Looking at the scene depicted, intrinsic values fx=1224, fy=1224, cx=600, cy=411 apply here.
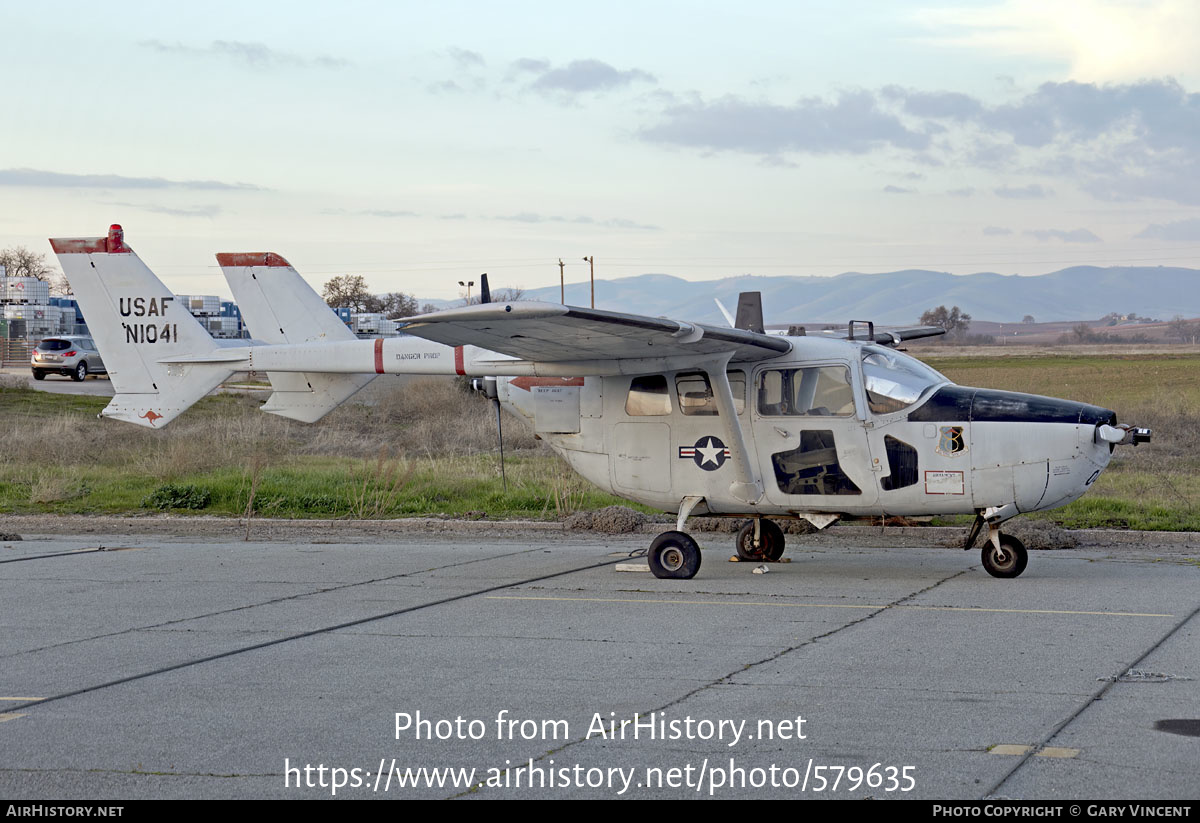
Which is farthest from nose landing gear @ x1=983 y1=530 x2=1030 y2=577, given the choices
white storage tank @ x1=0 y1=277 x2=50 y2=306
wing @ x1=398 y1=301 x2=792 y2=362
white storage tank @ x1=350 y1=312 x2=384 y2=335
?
white storage tank @ x1=0 y1=277 x2=50 y2=306

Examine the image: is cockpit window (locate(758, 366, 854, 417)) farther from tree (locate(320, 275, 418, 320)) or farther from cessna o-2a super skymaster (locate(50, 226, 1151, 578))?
tree (locate(320, 275, 418, 320))

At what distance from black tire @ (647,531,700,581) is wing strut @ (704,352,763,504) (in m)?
0.78

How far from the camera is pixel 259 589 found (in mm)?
11617

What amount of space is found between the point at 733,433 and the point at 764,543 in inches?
67.9

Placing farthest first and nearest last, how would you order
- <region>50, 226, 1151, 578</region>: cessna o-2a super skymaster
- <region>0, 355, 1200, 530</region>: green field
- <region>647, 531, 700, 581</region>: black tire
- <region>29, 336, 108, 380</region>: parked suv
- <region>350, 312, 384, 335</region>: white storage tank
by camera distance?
<region>350, 312, 384, 335</region>: white storage tank
<region>29, 336, 108, 380</region>: parked suv
<region>0, 355, 1200, 530</region>: green field
<region>647, 531, 700, 581</region>: black tire
<region>50, 226, 1151, 578</region>: cessna o-2a super skymaster

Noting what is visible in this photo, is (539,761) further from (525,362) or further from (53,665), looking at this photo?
(525,362)

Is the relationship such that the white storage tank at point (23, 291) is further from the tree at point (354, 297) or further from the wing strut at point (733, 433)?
the wing strut at point (733, 433)

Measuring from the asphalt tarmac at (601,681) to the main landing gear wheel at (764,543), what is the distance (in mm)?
194

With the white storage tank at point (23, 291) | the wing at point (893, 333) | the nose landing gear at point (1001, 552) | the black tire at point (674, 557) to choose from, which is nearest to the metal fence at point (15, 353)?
the white storage tank at point (23, 291)

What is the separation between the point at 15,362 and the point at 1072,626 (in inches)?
2926

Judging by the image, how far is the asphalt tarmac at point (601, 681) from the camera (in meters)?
5.64

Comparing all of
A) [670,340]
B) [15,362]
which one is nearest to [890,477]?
[670,340]

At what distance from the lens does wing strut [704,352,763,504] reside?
12.0 metres

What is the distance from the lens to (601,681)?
7.61 metres
